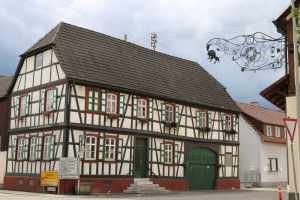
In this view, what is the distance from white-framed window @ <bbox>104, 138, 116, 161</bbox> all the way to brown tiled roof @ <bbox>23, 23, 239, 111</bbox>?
356 cm

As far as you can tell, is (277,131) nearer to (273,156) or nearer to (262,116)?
(262,116)

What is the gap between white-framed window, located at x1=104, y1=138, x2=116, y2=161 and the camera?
2842 centimetres

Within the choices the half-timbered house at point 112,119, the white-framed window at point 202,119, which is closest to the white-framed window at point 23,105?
the half-timbered house at point 112,119

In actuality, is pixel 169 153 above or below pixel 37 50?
below

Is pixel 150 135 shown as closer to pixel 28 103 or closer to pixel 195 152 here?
pixel 195 152

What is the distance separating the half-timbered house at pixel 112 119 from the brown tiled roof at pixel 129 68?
10cm

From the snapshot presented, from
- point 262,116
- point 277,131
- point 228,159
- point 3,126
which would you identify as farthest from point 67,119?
point 277,131

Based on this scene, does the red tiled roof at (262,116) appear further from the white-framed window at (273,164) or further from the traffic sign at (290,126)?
the traffic sign at (290,126)

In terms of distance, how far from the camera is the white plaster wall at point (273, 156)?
4234 cm

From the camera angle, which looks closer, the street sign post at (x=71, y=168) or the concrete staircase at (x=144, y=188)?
the street sign post at (x=71, y=168)

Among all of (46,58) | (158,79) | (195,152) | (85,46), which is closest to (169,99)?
(158,79)

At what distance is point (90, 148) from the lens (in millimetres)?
27562

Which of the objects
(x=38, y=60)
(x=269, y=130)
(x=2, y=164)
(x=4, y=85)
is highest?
(x=38, y=60)

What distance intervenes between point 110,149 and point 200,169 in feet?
31.1
